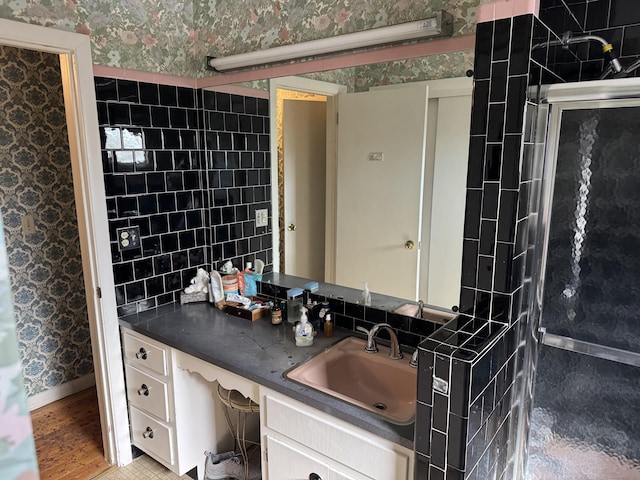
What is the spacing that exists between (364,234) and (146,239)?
1.00 meters

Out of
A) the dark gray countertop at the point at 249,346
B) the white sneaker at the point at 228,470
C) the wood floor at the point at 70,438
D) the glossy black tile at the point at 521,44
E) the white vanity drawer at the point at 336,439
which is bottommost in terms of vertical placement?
the wood floor at the point at 70,438

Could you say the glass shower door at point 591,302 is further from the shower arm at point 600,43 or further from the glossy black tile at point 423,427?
the glossy black tile at point 423,427

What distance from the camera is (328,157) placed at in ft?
6.31

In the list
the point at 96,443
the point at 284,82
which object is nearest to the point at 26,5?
the point at 284,82

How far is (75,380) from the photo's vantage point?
2.77 m

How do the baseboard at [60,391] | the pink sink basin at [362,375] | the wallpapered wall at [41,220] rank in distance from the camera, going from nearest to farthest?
1. the pink sink basin at [362,375]
2. the wallpapered wall at [41,220]
3. the baseboard at [60,391]

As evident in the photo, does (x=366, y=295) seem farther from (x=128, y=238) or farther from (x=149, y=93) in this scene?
(x=149, y=93)

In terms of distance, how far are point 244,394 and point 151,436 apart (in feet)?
2.49

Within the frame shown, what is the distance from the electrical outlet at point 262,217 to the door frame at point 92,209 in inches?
26.7

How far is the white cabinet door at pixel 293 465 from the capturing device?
4.59 ft

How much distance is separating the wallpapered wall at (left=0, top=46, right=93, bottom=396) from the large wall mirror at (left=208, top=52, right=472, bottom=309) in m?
1.25

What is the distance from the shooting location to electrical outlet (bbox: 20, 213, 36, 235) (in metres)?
2.45

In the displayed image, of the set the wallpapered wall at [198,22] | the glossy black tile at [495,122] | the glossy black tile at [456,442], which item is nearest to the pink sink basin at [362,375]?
the glossy black tile at [456,442]

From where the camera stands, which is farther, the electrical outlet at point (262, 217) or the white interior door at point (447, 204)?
A: the electrical outlet at point (262, 217)
